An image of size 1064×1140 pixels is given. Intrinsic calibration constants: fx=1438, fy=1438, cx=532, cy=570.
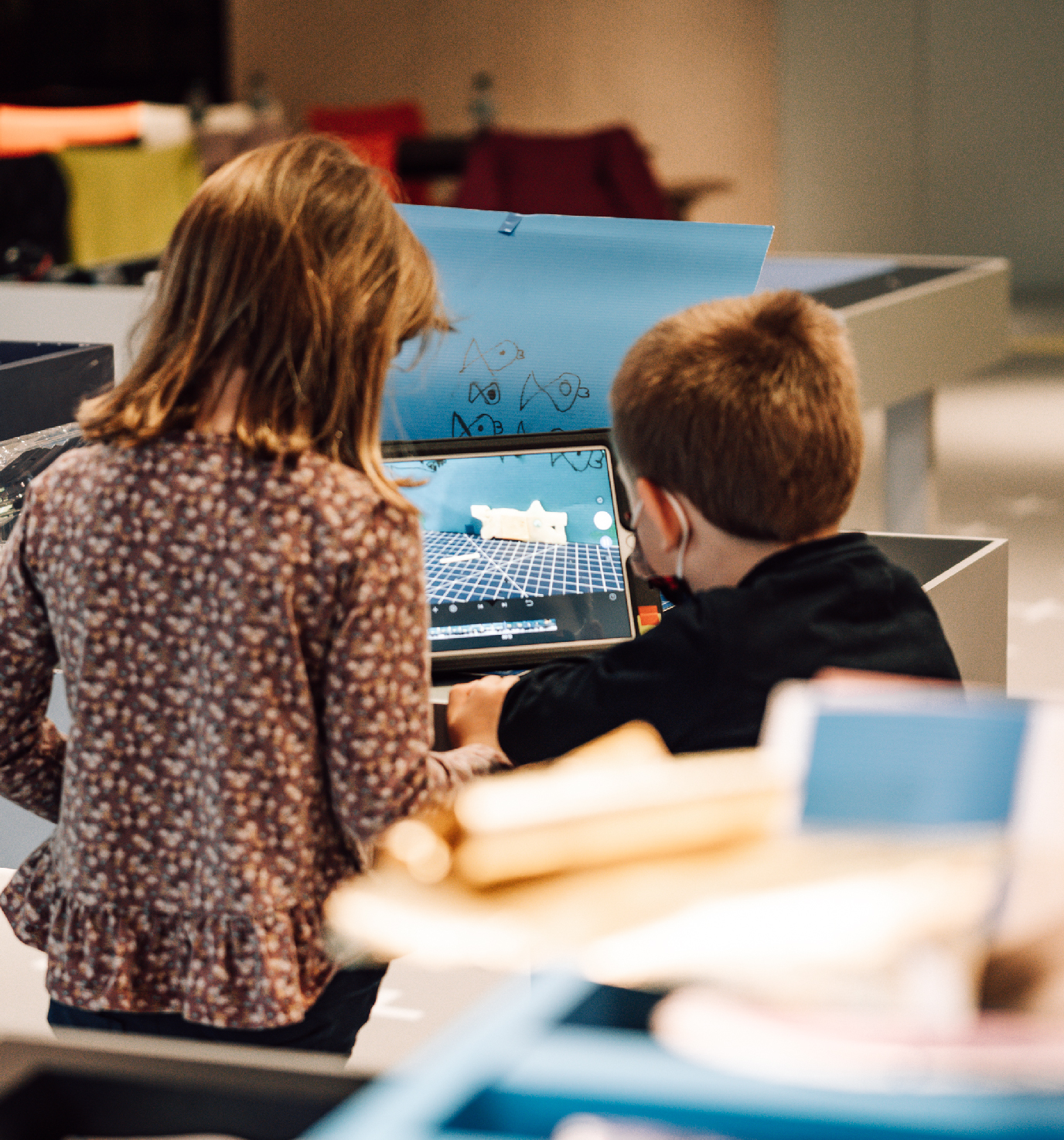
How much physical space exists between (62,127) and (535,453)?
5.87 m

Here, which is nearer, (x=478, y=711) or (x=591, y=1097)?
(x=591, y=1097)

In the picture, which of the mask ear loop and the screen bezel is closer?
the mask ear loop

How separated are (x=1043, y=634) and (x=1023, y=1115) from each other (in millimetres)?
3193

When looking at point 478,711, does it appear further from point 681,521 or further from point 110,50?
point 110,50

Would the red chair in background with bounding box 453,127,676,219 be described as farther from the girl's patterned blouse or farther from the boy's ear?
the girl's patterned blouse

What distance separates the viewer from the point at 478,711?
1218 mm

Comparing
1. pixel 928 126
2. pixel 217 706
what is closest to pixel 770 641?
pixel 217 706

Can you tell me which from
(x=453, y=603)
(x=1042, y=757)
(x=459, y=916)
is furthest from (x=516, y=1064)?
(x=453, y=603)

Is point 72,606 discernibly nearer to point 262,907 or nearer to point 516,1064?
point 262,907

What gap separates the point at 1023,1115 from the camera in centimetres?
34

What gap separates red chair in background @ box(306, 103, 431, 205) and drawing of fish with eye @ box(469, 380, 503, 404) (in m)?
5.52

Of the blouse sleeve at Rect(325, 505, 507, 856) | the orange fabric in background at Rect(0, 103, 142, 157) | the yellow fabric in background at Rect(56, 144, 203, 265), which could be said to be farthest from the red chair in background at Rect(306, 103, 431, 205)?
the blouse sleeve at Rect(325, 505, 507, 856)

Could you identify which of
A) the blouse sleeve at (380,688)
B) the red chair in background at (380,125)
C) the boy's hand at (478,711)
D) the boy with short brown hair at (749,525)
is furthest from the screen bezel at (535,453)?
the red chair in background at (380,125)

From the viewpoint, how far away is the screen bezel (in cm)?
137
